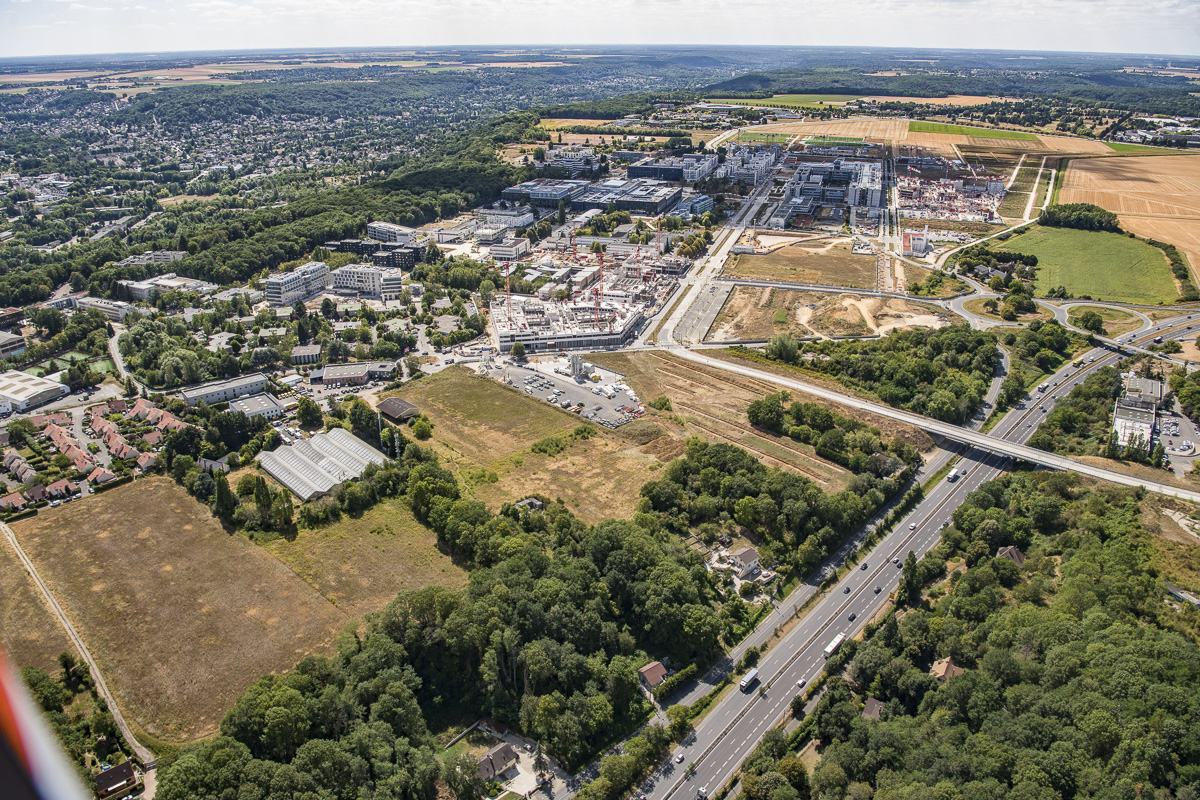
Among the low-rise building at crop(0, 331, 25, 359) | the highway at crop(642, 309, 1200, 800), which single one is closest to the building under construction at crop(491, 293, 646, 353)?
the highway at crop(642, 309, 1200, 800)

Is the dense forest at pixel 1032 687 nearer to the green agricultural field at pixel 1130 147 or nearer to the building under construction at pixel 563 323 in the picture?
the building under construction at pixel 563 323

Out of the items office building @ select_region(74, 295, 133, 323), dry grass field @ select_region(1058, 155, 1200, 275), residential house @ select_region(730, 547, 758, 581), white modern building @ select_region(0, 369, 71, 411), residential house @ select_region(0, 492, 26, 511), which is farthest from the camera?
dry grass field @ select_region(1058, 155, 1200, 275)

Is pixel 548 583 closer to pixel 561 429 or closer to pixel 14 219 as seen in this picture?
pixel 561 429

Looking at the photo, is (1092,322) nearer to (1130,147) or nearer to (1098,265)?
(1098,265)

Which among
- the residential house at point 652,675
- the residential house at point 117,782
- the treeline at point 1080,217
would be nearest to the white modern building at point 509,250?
the residential house at point 652,675

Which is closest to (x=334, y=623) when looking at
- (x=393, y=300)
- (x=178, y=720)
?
(x=178, y=720)

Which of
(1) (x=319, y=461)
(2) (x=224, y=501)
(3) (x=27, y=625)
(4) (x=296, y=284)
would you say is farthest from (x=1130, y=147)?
(3) (x=27, y=625)

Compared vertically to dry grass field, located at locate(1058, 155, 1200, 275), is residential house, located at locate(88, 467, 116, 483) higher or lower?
lower

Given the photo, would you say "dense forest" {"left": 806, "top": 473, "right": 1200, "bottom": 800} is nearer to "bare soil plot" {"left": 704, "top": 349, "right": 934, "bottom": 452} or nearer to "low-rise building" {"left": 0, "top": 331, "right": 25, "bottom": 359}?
"bare soil plot" {"left": 704, "top": 349, "right": 934, "bottom": 452}

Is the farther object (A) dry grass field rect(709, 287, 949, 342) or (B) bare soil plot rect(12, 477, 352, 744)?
(A) dry grass field rect(709, 287, 949, 342)
